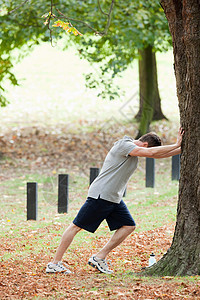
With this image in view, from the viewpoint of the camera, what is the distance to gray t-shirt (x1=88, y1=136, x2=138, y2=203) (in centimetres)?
497

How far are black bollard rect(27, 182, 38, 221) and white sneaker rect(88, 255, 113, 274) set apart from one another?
108 inches

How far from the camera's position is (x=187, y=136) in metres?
4.70

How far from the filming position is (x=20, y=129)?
17.0m

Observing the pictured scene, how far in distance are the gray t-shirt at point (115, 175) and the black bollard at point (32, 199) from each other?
283cm

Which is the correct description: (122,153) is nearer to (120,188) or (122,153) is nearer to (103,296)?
(120,188)

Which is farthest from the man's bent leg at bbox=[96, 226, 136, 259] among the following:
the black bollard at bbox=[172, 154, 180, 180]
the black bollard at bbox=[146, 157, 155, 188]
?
the black bollard at bbox=[172, 154, 180, 180]

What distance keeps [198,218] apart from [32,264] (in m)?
2.11

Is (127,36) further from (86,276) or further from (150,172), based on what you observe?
(86,276)

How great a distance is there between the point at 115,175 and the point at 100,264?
1.07 meters

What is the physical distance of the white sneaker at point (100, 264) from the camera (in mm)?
5105

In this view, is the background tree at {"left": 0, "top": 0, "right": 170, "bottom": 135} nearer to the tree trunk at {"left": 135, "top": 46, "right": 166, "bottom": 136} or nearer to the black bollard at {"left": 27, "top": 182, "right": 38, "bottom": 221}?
the tree trunk at {"left": 135, "top": 46, "right": 166, "bottom": 136}

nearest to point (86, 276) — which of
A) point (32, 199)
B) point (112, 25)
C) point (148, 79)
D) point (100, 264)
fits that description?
point (100, 264)

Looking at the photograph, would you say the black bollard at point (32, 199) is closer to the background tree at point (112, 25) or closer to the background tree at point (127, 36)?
the background tree at point (112, 25)

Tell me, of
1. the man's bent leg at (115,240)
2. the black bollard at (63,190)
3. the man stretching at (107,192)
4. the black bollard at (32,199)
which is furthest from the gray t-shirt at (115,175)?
the black bollard at (63,190)
